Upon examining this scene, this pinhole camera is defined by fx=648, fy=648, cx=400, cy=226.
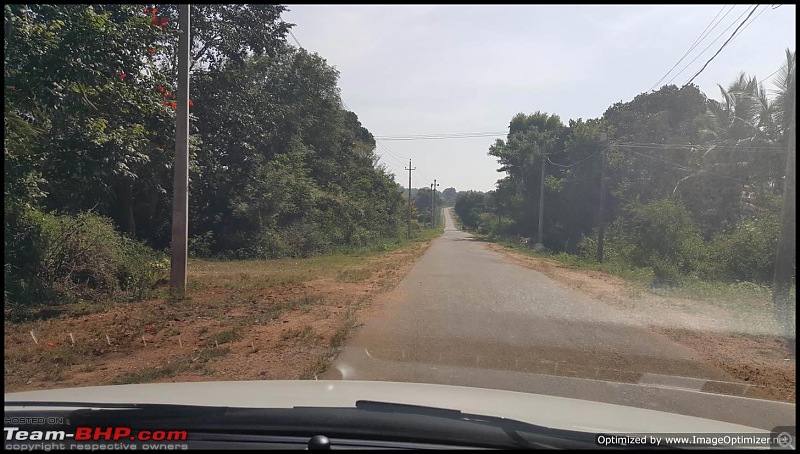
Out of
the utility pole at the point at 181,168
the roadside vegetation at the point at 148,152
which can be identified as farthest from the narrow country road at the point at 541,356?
the roadside vegetation at the point at 148,152

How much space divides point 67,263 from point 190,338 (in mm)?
4645

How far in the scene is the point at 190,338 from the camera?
8.91 meters

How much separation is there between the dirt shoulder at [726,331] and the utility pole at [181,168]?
8569 millimetres

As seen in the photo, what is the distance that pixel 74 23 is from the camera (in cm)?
1093

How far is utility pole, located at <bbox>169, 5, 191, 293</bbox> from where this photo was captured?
41.0 feet

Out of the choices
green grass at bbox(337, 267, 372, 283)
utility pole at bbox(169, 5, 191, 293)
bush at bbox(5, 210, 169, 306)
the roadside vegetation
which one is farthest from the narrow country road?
the roadside vegetation

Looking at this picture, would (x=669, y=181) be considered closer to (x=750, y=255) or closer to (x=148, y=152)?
(x=750, y=255)

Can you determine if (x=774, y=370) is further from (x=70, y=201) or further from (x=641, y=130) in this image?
(x=641, y=130)

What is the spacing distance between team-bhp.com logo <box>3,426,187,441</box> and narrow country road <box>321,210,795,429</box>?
11.7 ft

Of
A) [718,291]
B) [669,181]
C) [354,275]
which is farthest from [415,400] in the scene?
[669,181]

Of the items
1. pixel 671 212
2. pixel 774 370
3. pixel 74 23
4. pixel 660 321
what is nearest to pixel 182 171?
pixel 74 23

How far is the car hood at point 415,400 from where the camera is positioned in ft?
11.3

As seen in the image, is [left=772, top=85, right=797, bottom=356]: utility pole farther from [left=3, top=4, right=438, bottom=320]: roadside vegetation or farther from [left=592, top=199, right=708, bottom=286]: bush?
[left=3, top=4, right=438, bottom=320]: roadside vegetation

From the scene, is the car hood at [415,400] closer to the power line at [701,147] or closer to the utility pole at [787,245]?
the utility pole at [787,245]
